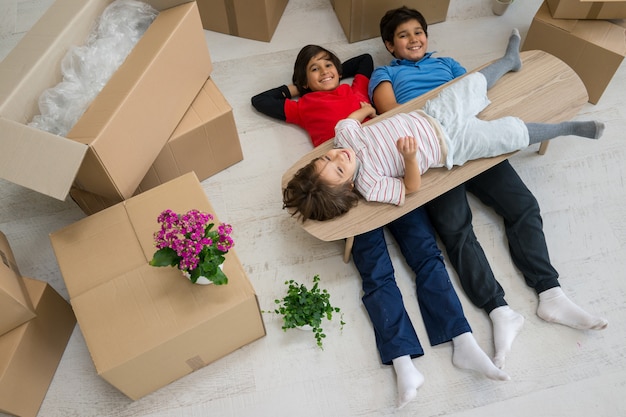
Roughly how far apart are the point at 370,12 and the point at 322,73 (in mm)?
448

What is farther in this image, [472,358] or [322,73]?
[322,73]

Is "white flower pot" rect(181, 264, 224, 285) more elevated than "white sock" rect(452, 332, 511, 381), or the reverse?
"white flower pot" rect(181, 264, 224, 285)

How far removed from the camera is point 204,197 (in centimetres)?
142

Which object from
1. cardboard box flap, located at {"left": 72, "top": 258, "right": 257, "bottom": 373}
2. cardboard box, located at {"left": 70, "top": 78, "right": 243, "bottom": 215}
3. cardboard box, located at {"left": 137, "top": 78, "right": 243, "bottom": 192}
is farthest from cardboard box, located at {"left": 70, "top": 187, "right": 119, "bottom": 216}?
cardboard box flap, located at {"left": 72, "top": 258, "right": 257, "bottom": 373}

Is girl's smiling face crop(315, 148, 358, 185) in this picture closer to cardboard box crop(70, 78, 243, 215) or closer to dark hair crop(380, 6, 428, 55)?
cardboard box crop(70, 78, 243, 215)

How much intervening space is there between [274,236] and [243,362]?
0.46m

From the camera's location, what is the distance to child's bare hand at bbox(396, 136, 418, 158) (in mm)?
1474

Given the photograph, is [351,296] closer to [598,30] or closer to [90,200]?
[90,200]

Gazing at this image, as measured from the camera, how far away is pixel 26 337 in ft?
4.52

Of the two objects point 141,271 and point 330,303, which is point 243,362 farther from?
point 141,271

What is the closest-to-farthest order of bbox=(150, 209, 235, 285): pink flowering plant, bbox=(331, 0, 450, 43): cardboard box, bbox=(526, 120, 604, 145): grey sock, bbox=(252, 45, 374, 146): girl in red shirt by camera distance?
bbox=(150, 209, 235, 285): pink flowering plant, bbox=(526, 120, 604, 145): grey sock, bbox=(252, 45, 374, 146): girl in red shirt, bbox=(331, 0, 450, 43): cardboard box

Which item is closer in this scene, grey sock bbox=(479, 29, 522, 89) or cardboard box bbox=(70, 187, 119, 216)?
cardboard box bbox=(70, 187, 119, 216)

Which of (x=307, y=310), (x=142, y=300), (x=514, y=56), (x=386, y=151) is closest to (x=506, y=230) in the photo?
(x=386, y=151)

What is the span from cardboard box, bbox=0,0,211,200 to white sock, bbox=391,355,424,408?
987 mm
